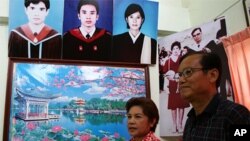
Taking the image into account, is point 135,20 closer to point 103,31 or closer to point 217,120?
point 103,31

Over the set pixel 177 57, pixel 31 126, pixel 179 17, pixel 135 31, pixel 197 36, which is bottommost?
pixel 31 126

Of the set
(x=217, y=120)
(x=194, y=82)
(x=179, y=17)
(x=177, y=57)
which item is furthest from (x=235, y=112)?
(x=179, y=17)

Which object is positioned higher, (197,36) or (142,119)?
(197,36)

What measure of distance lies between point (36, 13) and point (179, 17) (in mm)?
1393

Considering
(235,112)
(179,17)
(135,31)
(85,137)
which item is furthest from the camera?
(179,17)

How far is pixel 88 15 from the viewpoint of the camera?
254 centimetres

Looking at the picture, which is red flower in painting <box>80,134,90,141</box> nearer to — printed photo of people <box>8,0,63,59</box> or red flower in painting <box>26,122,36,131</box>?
red flower in painting <box>26,122,36,131</box>

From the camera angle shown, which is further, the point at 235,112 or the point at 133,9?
the point at 133,9

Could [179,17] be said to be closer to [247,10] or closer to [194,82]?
[247,10]

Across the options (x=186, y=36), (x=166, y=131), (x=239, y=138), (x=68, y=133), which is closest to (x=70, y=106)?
(x=68, y=133)

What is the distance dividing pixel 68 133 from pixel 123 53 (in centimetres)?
83

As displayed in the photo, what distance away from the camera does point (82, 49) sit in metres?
2.48

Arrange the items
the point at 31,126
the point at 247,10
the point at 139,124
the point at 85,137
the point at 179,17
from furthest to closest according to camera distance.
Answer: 1. the point at 179,17
2. the point at 85,137
3. the point at 31,126
4. the point at 247,10
5. the point at 139,124

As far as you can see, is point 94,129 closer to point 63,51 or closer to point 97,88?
point 97,88
